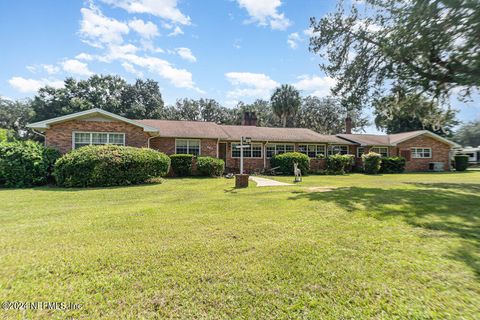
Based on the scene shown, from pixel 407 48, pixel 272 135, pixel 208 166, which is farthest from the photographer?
pixel 272 135

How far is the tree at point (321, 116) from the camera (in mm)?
42844

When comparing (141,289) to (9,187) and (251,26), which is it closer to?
(9,187)

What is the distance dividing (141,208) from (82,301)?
4.32 metres

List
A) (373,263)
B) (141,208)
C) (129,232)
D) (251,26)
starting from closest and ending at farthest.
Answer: (373,263) < (129,232) < (141,208) < (251,26)

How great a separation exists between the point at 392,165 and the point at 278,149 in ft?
37.0

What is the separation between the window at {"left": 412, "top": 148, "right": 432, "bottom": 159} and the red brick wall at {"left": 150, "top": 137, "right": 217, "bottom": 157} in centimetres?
2136

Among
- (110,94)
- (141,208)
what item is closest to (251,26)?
(141,208)

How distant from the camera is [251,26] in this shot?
13562mm

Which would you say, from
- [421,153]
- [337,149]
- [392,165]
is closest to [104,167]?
[337,149]

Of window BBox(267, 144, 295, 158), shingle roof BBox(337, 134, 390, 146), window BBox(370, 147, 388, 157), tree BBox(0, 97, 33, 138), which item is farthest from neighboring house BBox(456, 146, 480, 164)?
tree BBox(0, 97, 33, 138)

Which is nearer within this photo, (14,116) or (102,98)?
(102,98)

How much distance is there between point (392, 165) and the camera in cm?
2178

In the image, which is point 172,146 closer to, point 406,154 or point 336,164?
point 336,164

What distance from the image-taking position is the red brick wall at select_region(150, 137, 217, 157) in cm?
1708
